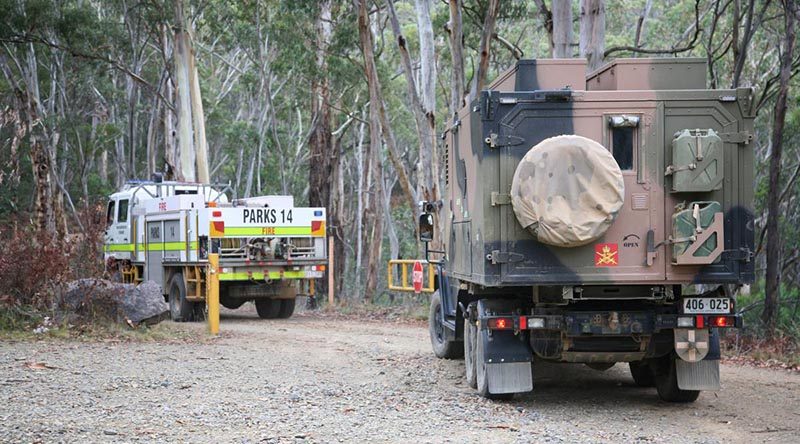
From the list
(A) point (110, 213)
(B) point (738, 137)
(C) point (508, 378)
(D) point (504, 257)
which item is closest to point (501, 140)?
(D) point (504, 257)

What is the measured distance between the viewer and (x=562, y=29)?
16.7m

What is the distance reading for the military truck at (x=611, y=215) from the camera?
837cm

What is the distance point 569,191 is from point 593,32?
8.47 meters

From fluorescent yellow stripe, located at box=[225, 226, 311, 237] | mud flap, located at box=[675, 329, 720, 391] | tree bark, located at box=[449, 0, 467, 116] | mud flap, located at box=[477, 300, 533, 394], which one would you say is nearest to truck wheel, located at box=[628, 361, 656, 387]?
mud flap, located at box=[675, 329, 720, 391]

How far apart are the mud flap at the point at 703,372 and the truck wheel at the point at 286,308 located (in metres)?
11.7

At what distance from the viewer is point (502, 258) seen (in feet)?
28.2

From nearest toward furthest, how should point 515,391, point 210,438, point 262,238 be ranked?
point 210,438 < point 515,391 < point 262,238

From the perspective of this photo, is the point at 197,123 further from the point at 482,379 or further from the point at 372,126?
the point at 482,379

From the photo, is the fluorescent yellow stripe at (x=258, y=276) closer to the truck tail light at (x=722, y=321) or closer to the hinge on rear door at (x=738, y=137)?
the truck tail light at (x=722, y=321)

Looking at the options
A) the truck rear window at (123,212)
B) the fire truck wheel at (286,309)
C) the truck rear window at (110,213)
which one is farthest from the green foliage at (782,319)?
the truck rear window at (110,213)

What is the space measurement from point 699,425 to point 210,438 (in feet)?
13.5

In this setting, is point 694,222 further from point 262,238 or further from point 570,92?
point 262,238

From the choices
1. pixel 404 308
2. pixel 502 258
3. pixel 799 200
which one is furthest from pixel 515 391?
pixel 799 200

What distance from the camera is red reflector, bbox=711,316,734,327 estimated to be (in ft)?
28.8
